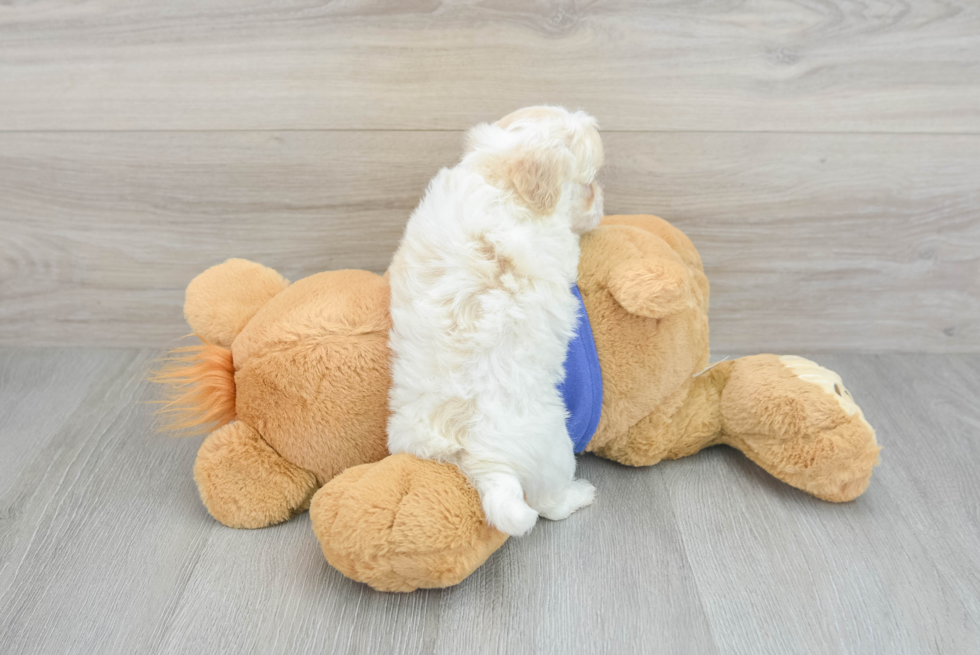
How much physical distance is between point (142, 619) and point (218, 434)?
176 mm

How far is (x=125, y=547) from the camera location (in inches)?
26.8

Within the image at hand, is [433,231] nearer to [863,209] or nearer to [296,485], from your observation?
[296,485]

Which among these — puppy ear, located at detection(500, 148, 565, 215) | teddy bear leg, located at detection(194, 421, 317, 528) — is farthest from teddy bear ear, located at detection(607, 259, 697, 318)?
teddy bear leg, located at detection(194, 421, 317, 528)

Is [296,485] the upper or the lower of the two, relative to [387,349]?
lower

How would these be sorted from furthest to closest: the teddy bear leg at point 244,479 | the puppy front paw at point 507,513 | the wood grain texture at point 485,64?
the wood grain texture at point 485,64 < the teddy bear leg at point 244,479 < the puppy front paw at point 507,513

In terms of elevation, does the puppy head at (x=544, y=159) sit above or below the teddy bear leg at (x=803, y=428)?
above

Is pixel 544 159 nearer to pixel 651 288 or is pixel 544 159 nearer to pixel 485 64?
pixel 651 288

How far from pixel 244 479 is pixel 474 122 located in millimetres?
504

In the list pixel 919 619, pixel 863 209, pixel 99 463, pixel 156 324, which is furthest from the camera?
pixel 156 324

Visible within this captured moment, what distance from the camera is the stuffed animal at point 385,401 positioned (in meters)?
0.61

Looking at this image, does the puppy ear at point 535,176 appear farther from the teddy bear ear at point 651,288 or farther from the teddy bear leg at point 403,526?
the teddy bear leg at point 403,526

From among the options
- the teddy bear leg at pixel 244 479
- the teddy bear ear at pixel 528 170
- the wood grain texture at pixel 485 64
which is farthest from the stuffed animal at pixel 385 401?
the wood grain texture at pixel 485 64

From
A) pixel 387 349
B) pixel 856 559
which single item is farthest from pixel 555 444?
pixel 856 559

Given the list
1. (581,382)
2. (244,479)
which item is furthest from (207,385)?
(581,382)
